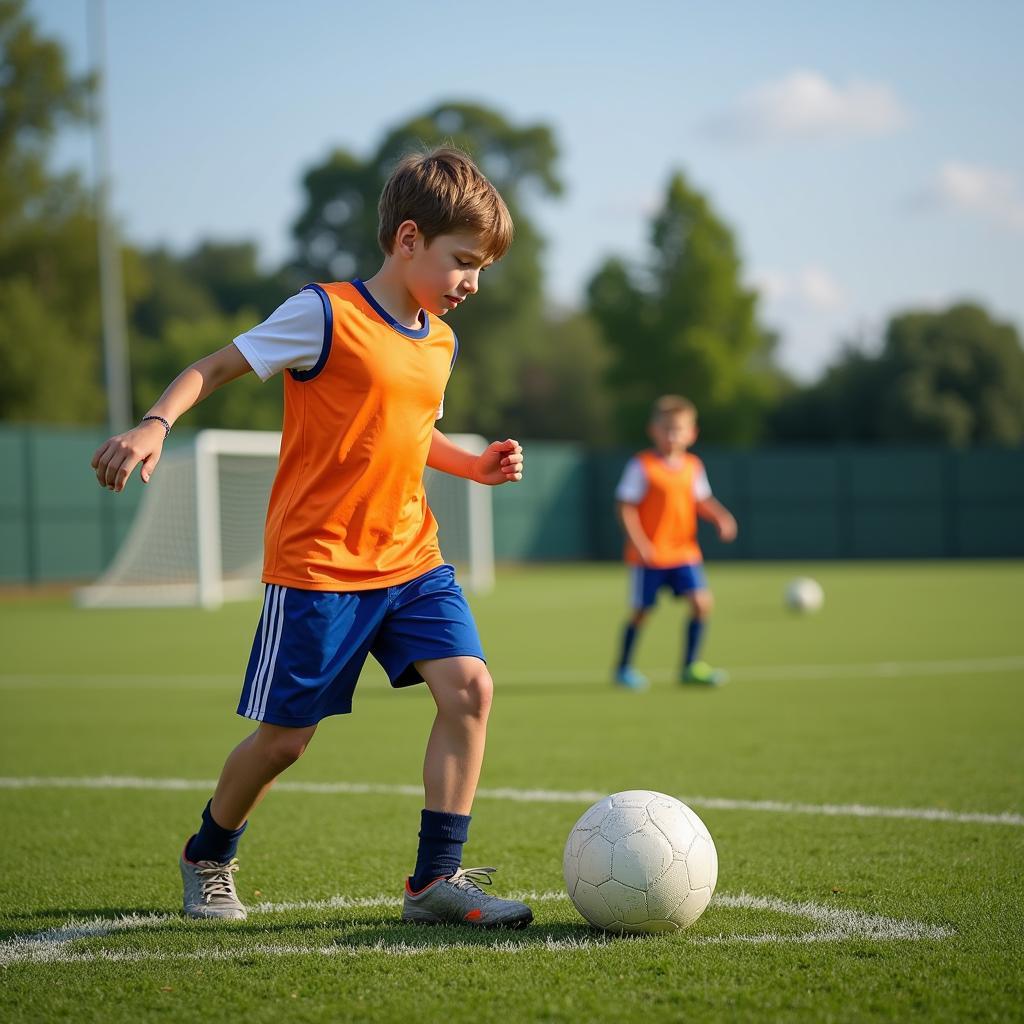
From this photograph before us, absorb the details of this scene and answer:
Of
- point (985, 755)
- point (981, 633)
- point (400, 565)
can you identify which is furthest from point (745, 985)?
point (981, 633)

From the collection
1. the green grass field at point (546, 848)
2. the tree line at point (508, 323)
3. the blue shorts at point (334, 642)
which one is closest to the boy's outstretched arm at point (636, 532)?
the green grass field at point (546, 848)

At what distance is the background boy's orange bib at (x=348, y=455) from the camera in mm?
3551

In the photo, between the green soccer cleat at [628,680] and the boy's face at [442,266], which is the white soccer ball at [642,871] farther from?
the green soccer cleat at [628,680]

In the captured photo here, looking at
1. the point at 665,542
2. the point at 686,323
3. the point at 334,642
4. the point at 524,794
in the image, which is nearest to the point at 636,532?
the point at 665,542

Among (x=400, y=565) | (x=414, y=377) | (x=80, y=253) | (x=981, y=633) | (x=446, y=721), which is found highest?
(x=80, y=253)

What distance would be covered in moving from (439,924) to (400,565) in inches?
38.2

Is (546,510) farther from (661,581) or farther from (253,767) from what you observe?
(253,767)

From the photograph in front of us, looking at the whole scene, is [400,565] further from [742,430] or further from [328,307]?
[742,430]

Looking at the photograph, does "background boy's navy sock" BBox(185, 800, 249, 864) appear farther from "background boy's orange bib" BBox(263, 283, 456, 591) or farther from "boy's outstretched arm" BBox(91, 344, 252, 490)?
"boy's outstretched arm" BBox(91, 344, 252, 490)

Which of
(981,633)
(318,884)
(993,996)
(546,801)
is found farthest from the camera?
(981,633)

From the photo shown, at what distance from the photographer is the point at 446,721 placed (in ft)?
11.7

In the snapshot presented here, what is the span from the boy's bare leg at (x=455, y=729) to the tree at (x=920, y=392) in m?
48.3

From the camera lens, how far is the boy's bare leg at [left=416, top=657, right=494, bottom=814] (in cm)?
357

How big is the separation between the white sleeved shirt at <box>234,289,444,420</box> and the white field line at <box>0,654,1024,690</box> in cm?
659
